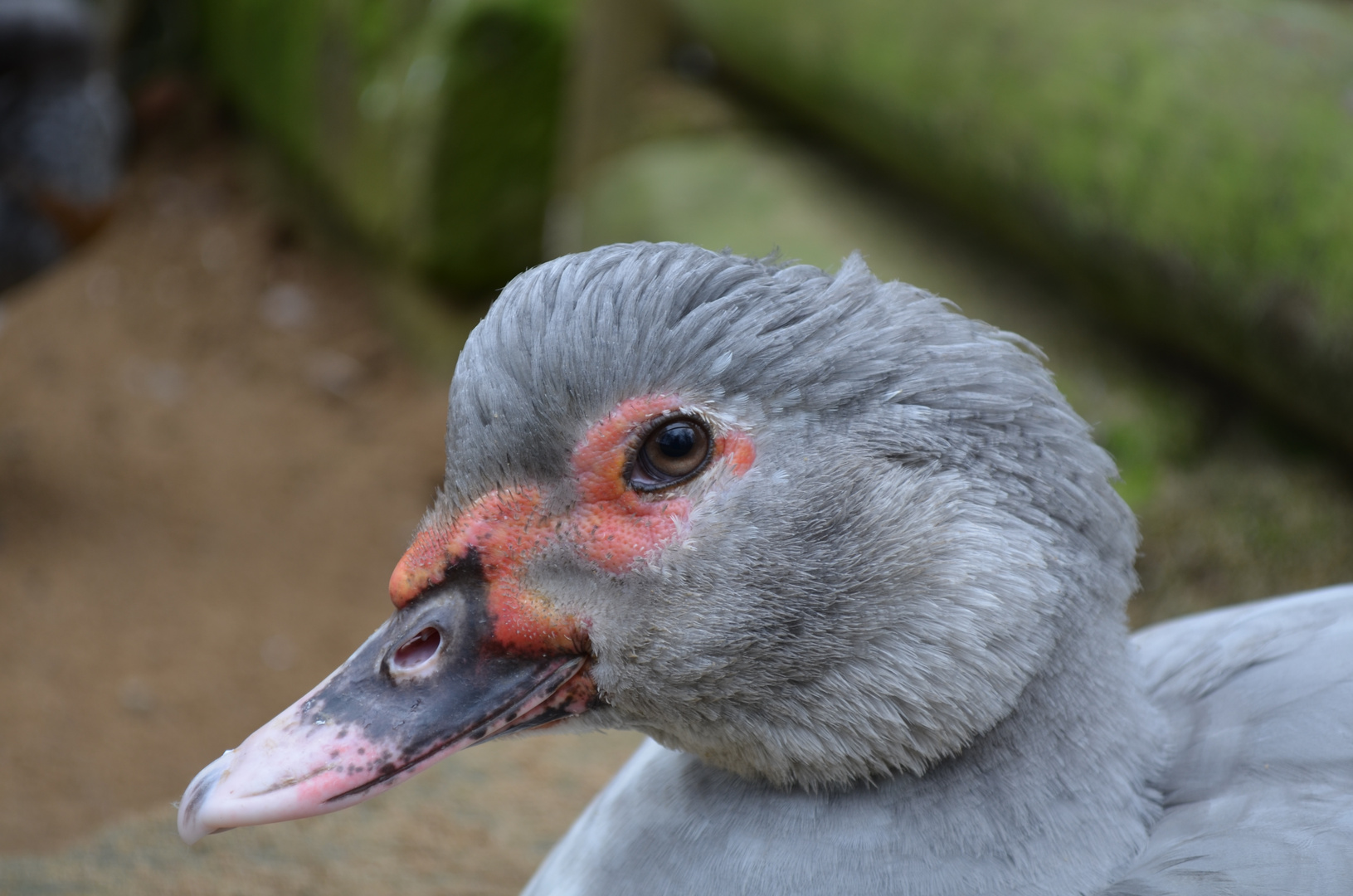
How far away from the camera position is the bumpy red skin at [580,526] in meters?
1.42

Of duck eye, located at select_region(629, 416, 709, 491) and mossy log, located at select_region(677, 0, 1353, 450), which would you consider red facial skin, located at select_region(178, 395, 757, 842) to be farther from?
mossy log, located at select_region(677, 0, 1353, 450)

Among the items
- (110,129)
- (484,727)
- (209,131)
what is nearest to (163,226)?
(209,131)

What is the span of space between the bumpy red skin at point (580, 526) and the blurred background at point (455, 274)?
120 centimetres

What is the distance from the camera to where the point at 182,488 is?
5312mm

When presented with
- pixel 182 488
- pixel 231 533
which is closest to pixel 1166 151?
pixel 231 533

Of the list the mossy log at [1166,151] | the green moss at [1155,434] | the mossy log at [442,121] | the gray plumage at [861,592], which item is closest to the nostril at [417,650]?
the gray plumage at [861,592]

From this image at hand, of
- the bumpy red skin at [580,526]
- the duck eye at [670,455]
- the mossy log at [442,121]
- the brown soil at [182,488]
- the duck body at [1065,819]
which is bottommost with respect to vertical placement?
the brown soil at [182,488]

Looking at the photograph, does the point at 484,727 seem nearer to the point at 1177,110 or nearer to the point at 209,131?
the point at 1177,110

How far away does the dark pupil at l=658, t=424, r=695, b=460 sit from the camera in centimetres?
142

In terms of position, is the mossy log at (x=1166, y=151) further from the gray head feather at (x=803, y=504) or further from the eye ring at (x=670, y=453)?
the eye ring at (x=670, y=453)

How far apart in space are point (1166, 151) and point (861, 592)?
1.85 m

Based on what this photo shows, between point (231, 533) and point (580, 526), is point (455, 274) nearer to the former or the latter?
point (231, 533)

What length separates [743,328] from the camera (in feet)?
4.62

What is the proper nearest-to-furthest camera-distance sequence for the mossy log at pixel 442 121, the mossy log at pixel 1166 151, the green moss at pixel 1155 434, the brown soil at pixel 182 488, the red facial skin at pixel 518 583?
1. the red facial skin at pixel 518 583
2. the mossy log at pixel 1166 151
3. the green moss at pixel 1155 434
4. the brown soil at pixel 182 488
5. the mossy log at pixel 442 121
